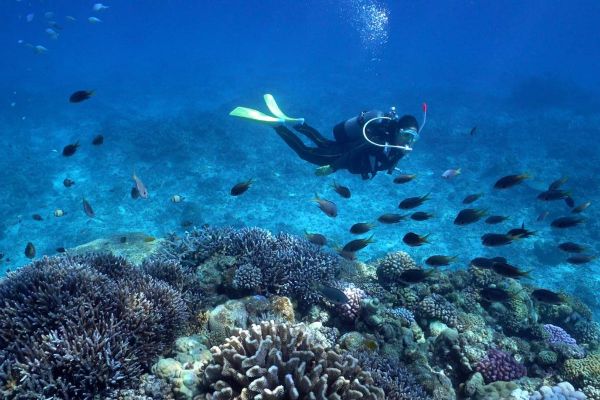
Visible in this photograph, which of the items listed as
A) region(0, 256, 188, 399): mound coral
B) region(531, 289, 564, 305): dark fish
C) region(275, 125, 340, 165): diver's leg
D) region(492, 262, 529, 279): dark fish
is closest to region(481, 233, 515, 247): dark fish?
region(492, 262, 529, 279): dark fish

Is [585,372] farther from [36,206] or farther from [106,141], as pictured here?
[106,141]

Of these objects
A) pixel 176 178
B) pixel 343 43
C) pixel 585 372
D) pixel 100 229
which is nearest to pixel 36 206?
pixel 100 229

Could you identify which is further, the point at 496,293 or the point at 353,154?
the point at 353,154

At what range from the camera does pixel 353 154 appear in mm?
9664

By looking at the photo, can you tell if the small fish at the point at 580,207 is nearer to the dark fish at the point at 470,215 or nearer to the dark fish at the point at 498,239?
the dark fish at the point at 498,239

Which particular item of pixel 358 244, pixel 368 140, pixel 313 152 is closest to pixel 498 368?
pixel 358 244

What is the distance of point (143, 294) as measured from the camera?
4.67 metres

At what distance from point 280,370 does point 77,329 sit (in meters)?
2.21

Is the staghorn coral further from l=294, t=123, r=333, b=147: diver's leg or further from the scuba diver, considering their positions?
l=294, t=123, r=333, b=147: diver's leg

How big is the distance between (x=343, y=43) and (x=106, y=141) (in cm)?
7602

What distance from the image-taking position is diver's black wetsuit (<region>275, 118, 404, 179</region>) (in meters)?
9.44

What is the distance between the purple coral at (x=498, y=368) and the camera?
19.5 feet

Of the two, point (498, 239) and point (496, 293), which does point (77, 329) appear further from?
point (498, 239)

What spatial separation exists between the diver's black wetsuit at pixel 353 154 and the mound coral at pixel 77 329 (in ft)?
19.0
